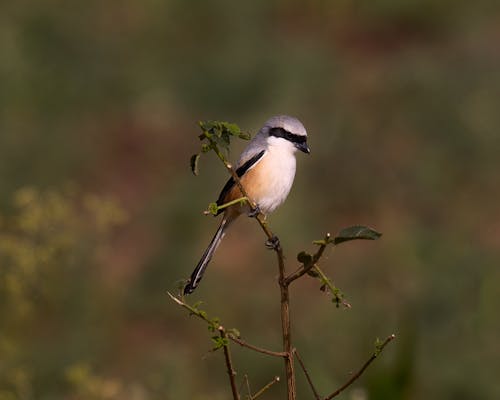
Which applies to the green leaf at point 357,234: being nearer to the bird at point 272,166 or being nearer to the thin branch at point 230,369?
the thin branch at point 230,369

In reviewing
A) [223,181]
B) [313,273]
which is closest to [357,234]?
[313,273]

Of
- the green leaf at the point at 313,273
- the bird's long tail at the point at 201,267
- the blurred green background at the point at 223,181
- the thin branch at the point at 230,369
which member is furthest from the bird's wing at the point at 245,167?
the thin branch at the point at 230,369

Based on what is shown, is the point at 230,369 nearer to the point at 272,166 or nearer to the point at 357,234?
the point at 357,234

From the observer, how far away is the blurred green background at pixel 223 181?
20.8 feet

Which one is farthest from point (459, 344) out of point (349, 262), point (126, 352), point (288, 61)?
point (288, 61)

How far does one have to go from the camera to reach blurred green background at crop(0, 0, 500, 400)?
250 inches

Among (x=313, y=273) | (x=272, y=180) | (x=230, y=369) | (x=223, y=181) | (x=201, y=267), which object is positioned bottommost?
(x=230, y=369)

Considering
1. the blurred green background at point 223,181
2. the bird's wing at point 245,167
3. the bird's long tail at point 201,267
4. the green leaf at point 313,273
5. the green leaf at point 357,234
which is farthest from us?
the blurred green background at point 223,181

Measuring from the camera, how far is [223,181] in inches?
350

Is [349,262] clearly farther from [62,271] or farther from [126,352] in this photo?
[62,271]

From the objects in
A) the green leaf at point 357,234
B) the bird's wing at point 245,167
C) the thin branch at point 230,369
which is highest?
the bird's wing at point 245,167

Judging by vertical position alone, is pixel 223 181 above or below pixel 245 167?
above

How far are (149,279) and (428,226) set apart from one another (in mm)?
2416

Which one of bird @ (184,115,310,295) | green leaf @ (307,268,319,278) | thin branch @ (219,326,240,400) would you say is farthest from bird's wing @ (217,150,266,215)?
thin branch @ (219,326,240,400)
